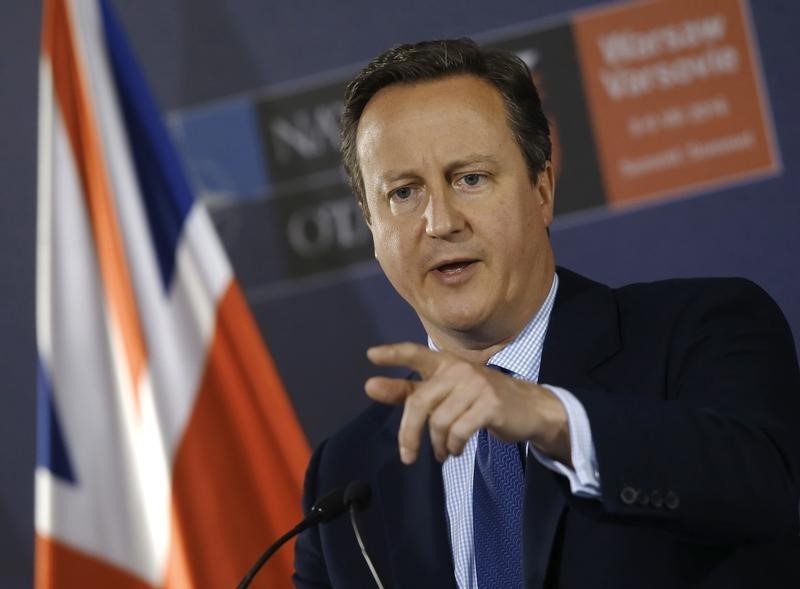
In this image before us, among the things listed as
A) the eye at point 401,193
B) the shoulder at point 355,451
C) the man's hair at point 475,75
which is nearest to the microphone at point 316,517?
the shoulder at point 355,451

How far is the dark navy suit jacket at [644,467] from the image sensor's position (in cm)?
130

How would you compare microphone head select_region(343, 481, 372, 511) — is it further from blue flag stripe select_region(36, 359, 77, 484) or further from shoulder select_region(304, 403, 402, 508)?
blue flag stripe select_region(36, 359, 77, 484)

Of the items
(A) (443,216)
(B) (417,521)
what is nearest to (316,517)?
(B) (417,521)

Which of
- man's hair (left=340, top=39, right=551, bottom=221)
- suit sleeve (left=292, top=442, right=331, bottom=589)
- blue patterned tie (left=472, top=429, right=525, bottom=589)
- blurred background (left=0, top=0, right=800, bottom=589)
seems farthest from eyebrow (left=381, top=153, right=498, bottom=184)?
blurred background (left=0, top=0, right=800, bottom=589)

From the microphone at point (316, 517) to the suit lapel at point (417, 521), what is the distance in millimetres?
149

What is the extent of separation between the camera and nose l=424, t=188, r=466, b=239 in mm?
1747

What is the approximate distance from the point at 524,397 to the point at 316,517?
1.66ft

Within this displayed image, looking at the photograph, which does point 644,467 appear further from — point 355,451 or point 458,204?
point 355,451

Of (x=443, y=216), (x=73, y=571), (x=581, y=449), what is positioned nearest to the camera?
(x=581, y=449)

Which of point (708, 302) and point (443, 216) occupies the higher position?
point (443, 216)

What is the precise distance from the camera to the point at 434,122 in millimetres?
1808

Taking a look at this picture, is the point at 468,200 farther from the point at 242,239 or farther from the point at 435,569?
the point at 242,239

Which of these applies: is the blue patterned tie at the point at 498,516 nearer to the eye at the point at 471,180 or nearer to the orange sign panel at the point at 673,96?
the eye at the point at 471,180

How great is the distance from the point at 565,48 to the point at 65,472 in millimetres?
1710
